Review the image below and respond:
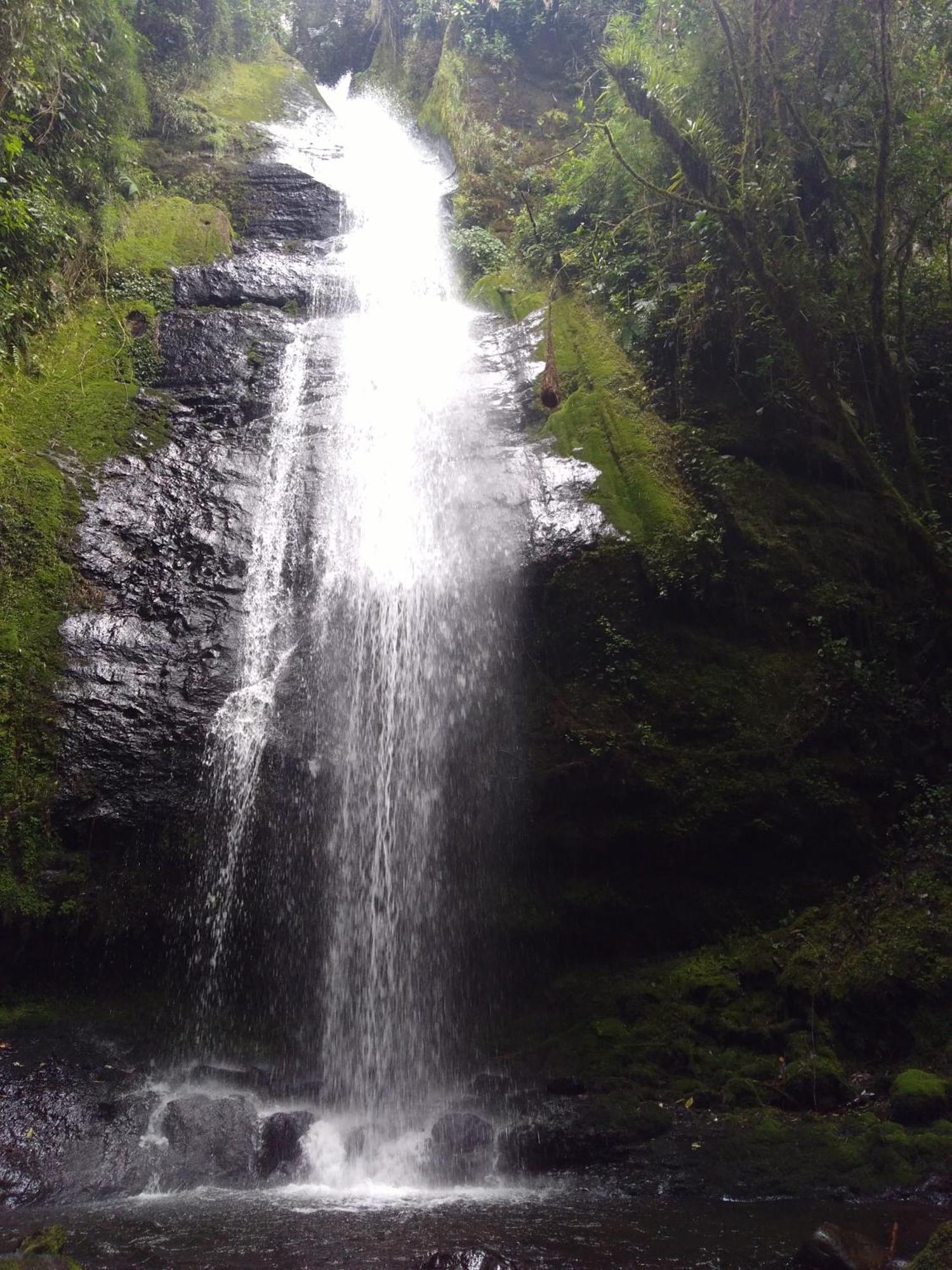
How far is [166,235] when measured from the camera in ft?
36.8

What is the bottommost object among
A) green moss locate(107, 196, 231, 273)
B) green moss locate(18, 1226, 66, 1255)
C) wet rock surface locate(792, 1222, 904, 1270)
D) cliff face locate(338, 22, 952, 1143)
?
wet rock surface locate(792, 1222, 904, 1270)

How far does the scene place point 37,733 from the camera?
6.60 metres

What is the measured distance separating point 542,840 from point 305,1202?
3.09 meters

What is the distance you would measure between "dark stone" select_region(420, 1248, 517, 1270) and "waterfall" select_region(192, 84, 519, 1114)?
2.67m

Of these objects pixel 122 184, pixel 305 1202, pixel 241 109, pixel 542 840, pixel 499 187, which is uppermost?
pixel 241 109

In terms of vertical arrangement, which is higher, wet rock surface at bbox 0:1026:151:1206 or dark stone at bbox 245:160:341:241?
dark stone at bbox 245:160:341:241


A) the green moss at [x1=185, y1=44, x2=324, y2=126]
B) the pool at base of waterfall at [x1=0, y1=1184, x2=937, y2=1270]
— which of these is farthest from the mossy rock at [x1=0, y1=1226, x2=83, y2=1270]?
the green moss at [x1=185, y1=44, x2=324, y2=126]

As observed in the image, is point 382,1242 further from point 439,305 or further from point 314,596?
point 439,305

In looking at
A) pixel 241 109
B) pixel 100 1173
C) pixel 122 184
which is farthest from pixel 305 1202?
pixel 241 109

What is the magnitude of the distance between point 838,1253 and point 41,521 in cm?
804

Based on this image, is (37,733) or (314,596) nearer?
(37,733)

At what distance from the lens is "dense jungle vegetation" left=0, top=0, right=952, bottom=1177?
612 centimetres

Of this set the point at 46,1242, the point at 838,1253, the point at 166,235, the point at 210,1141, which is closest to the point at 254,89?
the point at 166,235

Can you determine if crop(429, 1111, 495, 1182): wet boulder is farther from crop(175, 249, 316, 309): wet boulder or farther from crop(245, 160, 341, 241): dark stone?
crop(245, 160, 341, 241): dark stone
